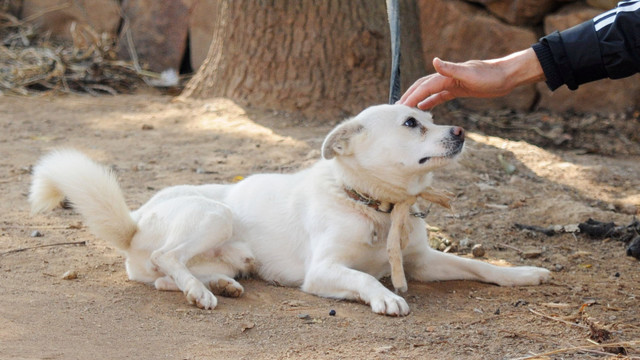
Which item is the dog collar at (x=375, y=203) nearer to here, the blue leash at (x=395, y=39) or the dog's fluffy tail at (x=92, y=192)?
the blue leash at (x=395, y=39)

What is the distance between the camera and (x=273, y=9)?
239 inches

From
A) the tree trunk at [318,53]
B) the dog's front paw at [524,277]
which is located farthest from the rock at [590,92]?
the dog's front paw at [524,277]

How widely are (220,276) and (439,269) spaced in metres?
1.07

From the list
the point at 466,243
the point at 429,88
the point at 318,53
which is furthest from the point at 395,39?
the point at 318,53

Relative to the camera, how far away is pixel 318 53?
6.04 metres

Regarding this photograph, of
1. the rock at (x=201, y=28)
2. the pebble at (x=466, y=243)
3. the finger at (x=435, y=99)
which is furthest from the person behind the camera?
the rock at (x=201, y=28)

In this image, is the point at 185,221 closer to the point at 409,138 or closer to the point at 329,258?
the point at 329,258

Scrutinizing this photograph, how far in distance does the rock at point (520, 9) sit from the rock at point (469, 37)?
0.25ft

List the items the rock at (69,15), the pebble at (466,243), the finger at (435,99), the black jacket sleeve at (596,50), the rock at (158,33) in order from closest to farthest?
the black jacket sleeve at (596,50) < the finger at (435,99) < the pebble at (466,243) < the rock at (158,33) < the rock at (69,15)

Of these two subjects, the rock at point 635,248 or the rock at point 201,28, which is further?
the rock at point 201,28

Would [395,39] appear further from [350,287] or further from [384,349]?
[384,349]

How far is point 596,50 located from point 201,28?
19.6 feet

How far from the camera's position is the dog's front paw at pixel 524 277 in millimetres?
3520

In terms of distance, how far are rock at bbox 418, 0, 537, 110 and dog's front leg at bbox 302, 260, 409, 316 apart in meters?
4.54
